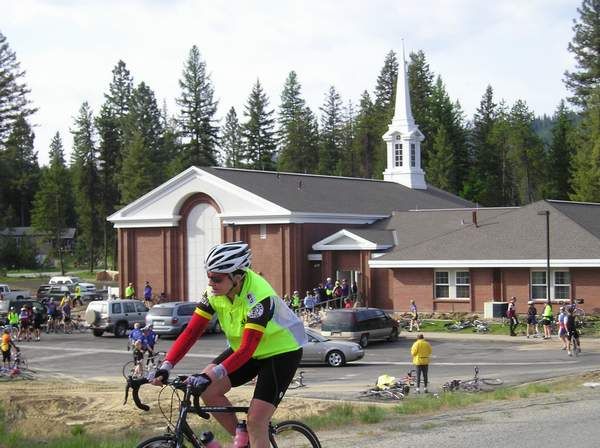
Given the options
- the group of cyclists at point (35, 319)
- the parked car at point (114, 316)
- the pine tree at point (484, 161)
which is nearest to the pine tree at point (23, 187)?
the pine tree at point (484, 161)

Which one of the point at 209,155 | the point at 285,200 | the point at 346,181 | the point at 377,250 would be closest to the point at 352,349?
the point at 377,250

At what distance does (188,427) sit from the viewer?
7191 millimetres

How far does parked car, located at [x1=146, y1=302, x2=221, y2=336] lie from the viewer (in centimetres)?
3994

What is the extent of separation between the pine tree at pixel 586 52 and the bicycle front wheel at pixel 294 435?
7237 centimetres

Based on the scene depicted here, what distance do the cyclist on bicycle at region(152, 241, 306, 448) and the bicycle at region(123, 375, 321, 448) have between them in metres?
0.11

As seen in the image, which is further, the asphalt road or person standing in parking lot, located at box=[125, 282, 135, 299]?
person standing in parking lot, located at box=[125, 282, 135, 299]

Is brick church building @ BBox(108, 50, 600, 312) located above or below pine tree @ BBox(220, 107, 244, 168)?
below

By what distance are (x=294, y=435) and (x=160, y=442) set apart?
1.43 metres

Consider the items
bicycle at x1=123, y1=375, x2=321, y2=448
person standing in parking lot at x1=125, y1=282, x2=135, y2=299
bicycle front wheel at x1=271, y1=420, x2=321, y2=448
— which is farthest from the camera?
person standing in parking lot at x1=125, y1=282, x2=135, y2=299

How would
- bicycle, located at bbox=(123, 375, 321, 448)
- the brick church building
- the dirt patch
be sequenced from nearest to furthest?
bicycle, located at bbox=(123, 375, 321, 448), the dirt patch, the brick church building

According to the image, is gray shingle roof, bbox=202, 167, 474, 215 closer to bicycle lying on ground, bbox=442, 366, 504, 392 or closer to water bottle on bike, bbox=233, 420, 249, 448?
bicycle lying on ground, bbox=442, 366, 504, 392

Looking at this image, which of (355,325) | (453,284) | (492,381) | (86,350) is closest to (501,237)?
(453,284)

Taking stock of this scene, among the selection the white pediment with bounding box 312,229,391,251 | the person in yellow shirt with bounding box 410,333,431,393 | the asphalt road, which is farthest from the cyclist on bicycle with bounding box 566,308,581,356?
the white pediment with bounding box 312,229,391,251

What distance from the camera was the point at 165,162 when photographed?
10744 centimetres
